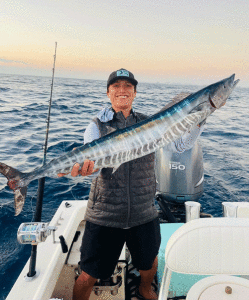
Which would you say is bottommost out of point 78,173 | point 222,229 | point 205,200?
point 205,200

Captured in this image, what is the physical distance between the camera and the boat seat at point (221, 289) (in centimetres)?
172

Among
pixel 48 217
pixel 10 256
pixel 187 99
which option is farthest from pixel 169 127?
pixel 48 217

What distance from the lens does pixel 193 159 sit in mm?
4438

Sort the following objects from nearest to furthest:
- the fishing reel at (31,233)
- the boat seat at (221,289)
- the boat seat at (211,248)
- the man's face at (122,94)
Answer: the boat seat at (221,289), the boat seat at (211,248), the fishing reel at (31,233), the man's face at (122,94)

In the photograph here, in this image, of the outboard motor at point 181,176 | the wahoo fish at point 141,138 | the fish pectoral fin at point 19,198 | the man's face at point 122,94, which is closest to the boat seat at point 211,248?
the wahoo fish at point 141,138

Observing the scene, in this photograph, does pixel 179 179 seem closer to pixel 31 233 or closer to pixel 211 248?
pixel 211 248

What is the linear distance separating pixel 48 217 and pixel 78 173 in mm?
3370

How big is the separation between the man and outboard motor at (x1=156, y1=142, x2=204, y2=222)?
1.88m

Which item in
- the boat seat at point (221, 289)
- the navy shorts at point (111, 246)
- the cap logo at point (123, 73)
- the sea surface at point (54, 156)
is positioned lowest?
the sea surface at point (54, 156)

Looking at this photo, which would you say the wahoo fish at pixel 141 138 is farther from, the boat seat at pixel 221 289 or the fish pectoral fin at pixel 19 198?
the boat seat at pixel 221 289

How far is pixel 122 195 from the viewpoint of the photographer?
2.33m

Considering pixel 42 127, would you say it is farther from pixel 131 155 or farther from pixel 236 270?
pixel 236 270

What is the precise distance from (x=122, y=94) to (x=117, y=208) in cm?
117

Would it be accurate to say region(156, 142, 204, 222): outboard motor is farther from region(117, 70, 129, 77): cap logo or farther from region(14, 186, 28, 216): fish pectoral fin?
region(14, 186, 28, 216): fish pectoral fin
